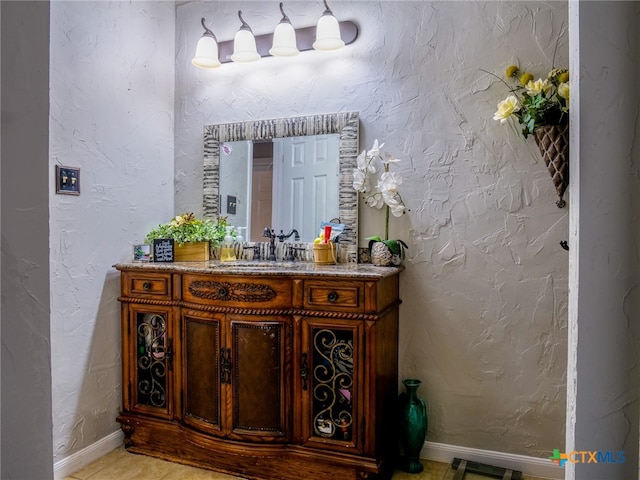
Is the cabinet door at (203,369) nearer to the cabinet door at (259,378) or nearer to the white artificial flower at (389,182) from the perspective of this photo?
the cabinet door at (259,378)

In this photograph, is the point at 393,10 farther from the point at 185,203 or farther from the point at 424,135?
the point at 185,203

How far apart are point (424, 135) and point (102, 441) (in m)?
2.25

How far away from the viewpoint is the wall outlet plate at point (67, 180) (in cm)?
203

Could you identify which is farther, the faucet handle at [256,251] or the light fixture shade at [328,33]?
the faucet handle at [256,251]

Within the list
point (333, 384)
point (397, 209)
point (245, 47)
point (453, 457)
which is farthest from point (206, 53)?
point (453, 457)

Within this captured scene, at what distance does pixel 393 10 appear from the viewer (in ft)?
7.46

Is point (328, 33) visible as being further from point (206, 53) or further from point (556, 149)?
point (556, 149)

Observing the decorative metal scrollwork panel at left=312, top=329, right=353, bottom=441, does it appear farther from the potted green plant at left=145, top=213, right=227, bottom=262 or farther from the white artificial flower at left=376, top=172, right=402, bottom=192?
the potted green plant at left=145, top=213, right=227, bottom=262

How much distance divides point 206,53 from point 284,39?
48 centimetres

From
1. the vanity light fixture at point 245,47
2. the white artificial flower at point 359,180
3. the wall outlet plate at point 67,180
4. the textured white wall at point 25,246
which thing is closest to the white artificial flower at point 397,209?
the white artificial flower at point 359,180

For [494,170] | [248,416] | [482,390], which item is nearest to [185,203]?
[248,416]

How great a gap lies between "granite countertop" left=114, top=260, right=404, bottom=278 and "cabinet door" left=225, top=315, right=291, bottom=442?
0.67ft

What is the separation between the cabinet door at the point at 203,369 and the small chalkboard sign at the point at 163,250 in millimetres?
371

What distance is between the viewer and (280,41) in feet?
7.70
